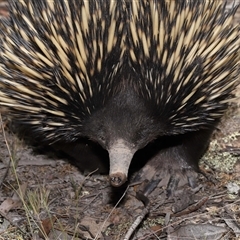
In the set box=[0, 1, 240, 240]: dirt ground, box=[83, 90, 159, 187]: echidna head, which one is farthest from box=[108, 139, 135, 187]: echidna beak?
box=[0, 1, 240, 240]: dirt ground

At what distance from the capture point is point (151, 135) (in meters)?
3.39

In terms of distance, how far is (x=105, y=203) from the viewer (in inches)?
151

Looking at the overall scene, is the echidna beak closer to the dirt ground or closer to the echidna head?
the echidna head

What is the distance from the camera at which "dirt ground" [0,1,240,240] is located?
348 cm

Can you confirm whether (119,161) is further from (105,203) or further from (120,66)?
(105,203)

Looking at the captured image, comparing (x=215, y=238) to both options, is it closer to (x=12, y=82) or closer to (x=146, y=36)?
(x=146, y=36)

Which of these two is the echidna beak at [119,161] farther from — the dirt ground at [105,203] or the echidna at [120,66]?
the dirt ground at [105,203]

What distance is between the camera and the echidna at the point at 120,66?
317 centimetres

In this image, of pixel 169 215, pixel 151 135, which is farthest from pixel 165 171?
pixel 151 135

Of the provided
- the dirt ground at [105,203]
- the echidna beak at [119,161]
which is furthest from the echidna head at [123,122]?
the dirt ground at [105,203]

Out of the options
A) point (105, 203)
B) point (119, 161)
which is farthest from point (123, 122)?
point (105, 203)

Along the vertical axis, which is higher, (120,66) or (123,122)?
(120,66)

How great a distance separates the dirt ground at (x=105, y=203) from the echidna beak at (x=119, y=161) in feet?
0.88

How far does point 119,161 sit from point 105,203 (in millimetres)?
731
